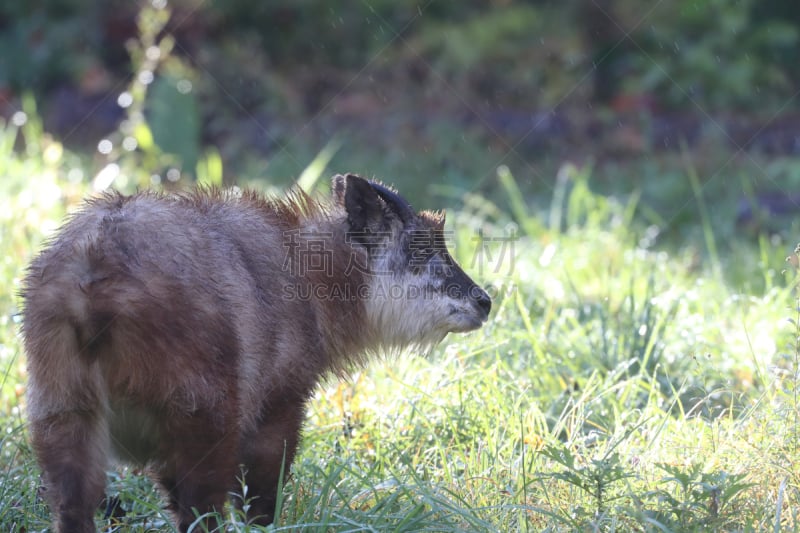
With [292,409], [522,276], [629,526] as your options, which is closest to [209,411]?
[292,409]

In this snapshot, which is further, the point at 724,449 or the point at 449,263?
the point at 449,263

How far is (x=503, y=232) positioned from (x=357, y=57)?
5764 mm

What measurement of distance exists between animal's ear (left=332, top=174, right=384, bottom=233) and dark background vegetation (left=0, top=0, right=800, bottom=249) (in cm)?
550

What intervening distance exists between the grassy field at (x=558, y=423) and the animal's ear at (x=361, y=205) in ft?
2.38

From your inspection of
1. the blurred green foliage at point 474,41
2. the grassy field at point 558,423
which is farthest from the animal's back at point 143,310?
the blurred green foliage at point 474,41

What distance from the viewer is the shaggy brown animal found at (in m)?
3.09

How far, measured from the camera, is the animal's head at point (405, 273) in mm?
4125

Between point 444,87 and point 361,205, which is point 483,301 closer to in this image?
point 361,205

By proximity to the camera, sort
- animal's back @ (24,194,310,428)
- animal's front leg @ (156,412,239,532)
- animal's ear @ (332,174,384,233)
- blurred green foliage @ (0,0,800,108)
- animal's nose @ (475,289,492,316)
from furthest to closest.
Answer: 1. blurred green foliage @ (0,0,800,108)
2. animal's nose @ (475,289,492,316)
3. animal's ear @ (332,174,384,233)
4. animal's front leg @ (156,412,239,532)
5. animal's back @ (24,194,310,428)

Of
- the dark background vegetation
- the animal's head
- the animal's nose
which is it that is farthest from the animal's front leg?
the dark background vegetation

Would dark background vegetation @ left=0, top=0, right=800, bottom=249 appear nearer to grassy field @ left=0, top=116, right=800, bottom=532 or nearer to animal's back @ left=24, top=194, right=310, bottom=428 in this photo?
grassy field @ left=0, top=116, right=800, bottom=532

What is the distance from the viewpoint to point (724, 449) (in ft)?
11.9

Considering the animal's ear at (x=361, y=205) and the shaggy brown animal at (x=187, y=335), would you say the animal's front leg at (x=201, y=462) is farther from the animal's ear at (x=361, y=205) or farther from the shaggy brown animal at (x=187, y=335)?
the animal's ear at (x=361, y=205)

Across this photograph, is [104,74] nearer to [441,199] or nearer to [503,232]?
[441,199]
